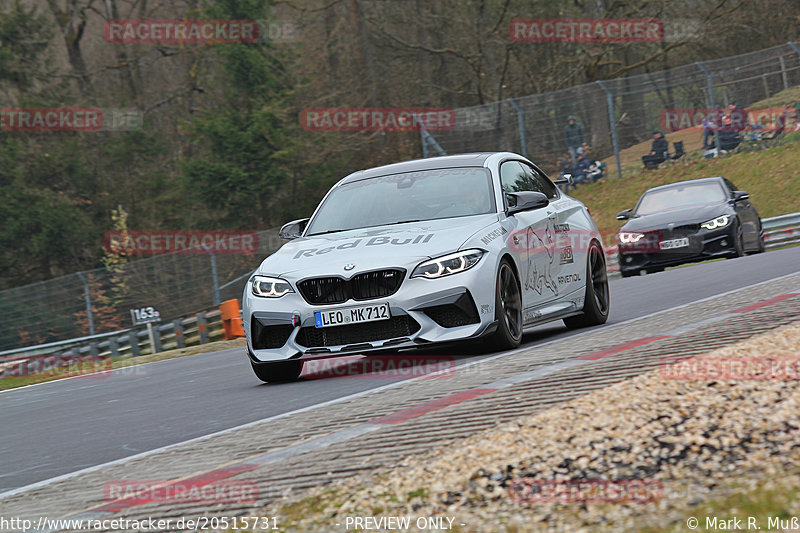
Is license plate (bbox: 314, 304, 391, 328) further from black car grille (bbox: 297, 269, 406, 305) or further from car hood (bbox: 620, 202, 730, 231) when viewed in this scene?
car hood (bbox: 620, 202, 730, 231)

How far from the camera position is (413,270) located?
827 centimetres

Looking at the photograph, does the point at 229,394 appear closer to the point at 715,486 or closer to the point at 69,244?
the point at 715,486

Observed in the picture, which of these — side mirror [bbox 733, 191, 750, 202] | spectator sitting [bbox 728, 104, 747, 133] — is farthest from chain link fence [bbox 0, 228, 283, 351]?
spectator sitting [bbox 728, 104, 747, 133]

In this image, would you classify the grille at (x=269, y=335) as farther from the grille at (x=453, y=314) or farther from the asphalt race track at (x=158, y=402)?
the grille at (x=453, y=314)

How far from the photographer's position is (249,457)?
204 inches

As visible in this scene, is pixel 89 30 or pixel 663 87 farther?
pixel 89 30

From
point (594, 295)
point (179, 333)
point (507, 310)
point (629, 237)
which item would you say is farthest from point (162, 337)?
point (507, 310)

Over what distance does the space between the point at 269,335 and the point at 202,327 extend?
12.6m

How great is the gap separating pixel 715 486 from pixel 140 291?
78.9 ft

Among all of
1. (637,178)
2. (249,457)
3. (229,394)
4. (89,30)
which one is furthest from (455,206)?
(89,30)

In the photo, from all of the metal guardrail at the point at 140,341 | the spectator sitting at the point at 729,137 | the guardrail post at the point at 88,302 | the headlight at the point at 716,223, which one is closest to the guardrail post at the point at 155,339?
the metal guardrail at the point at 140,341

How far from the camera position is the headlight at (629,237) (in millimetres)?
18766

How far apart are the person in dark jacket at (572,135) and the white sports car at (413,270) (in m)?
22.8

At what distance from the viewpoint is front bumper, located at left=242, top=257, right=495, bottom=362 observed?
823cm
